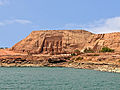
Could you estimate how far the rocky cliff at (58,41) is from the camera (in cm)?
10375

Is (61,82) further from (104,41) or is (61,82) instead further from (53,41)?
(53,41)

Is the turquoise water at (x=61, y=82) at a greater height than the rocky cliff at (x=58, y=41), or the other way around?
the rocky cliff at (x=58, y=41)

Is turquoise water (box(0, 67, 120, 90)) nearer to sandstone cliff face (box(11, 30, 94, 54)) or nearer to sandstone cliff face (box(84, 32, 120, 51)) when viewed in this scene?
sandstone cliff face (box(84, 32, 120, 51))

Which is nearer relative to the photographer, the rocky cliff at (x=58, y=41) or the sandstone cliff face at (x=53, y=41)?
the rocky cliff at (x=58, y=41)

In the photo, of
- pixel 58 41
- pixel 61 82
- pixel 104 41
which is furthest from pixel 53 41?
pixel 61 82

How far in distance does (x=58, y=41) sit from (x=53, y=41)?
2849mm

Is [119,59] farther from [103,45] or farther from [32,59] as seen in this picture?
[103,45]

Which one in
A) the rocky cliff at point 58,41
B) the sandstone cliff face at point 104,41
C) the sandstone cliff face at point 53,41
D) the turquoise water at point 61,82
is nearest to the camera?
the turquoise water at point 61,82

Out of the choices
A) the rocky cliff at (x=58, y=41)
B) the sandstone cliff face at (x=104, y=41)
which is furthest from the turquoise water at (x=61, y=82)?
the rocky cliff at (x=58, y=41)

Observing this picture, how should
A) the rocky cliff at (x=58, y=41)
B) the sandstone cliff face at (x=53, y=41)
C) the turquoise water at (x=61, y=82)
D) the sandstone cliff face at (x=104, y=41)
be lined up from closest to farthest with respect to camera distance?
the turquoise water at (x=61, y=82), the sandstone cliff face at (x=104, y=41), the rocky cliff at (x=58, y=41), the sandstone cliff face at (x=53, y=41)

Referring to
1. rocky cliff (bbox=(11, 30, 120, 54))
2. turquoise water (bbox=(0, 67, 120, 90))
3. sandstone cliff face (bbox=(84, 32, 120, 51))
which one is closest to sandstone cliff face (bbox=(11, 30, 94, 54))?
rocky cliff (bbox=(11, 30, 120, 54))

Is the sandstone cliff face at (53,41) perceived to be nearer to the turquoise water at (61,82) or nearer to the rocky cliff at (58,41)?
the rocky cliff at (58,41)

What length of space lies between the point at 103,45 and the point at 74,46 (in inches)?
664

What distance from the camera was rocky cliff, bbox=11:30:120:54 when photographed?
104 m
